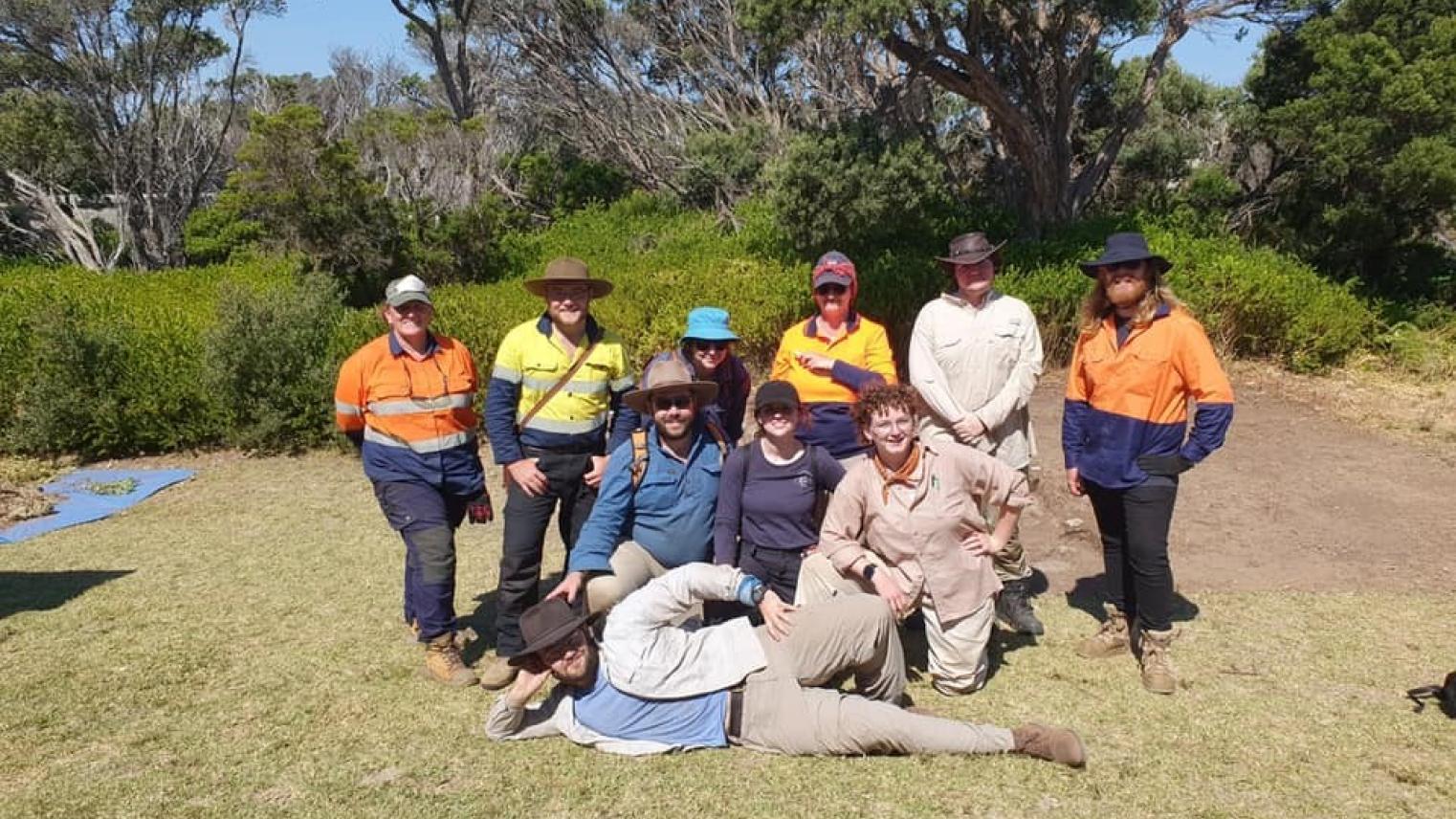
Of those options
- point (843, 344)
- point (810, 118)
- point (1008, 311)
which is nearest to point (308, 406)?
point (843, 344)

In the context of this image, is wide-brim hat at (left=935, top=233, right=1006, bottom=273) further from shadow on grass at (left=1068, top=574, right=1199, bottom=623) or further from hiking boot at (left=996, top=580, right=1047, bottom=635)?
shadow on grass at (left=1068, top=574, right=1199, bottom=623)

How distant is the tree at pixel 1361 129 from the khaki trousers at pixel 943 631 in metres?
8.69

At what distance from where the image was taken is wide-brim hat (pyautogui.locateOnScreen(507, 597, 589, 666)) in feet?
9.30

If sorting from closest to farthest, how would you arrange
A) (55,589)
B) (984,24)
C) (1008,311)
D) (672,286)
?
(1008,311)
(55,589)
(672,286)
(984,24)

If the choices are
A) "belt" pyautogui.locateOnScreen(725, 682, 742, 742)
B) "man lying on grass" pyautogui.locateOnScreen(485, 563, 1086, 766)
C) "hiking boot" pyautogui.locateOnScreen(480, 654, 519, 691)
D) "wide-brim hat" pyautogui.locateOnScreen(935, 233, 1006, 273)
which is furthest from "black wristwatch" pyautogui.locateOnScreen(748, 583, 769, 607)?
"wide-brim hat" pyautogui.locateOnScreen(935, 233, 1006, 273)

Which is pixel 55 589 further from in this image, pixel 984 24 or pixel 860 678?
pixel 984 24

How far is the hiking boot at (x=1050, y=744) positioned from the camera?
2.95 metres

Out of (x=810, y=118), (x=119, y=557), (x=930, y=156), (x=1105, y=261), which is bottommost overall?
(x=119, y=557)

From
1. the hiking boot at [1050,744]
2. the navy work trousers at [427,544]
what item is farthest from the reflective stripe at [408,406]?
the hiking boot at [1050,744]

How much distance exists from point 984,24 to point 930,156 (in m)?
1.95

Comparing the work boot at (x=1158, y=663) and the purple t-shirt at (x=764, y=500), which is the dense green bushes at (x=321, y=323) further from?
the work boot at (x=1158, y=663)

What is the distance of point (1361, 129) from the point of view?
31.5 feet

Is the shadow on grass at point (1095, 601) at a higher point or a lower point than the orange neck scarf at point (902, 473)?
lower

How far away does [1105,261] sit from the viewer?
3.47 metres
